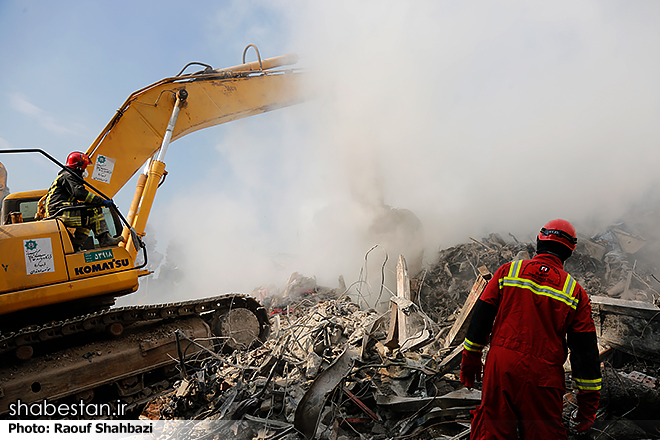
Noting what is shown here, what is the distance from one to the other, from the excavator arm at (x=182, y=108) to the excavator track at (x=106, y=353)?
6.09 ft

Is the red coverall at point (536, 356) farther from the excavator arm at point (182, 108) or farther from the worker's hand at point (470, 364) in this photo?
the excavator arm at point (182, 108)

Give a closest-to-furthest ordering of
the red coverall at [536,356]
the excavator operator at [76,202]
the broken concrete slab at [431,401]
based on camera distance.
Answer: the red coverall at [536,356] → the broken concrete slab at [431,401] → the excavator operator at [76,202]

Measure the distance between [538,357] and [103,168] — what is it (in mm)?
5446

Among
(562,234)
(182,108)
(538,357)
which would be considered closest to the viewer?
(538,357)

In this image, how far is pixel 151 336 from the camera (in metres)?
4.56

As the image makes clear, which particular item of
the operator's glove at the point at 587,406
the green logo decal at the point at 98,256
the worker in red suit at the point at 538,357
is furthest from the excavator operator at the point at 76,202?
the operator's glove at the point at 587,406

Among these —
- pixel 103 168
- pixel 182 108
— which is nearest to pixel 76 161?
pixel 103 168

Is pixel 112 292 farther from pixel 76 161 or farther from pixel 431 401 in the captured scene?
pixel 431 401

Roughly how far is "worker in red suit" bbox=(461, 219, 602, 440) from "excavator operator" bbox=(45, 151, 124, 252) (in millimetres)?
4318

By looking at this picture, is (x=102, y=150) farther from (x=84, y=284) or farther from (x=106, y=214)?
(x=84, y=284)

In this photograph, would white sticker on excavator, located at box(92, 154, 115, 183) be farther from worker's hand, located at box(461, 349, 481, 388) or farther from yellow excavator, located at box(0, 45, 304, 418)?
worker's hand, located at box(461, 349, 481, 388)

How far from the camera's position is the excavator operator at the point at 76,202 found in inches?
147

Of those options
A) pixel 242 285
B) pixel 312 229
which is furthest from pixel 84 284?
pixel 242 285

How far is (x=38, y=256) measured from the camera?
11.6ft
